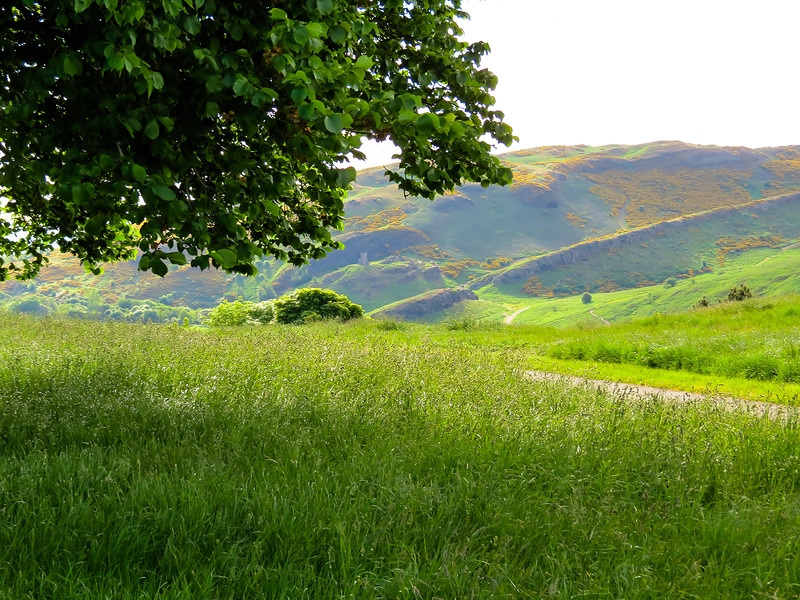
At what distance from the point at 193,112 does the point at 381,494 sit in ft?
14.1

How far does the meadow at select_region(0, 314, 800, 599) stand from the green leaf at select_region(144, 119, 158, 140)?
2.80 meters

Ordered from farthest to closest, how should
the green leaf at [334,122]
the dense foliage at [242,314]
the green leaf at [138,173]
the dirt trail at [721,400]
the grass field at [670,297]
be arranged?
the grass field at [670,297], the dense foliage at [242,314], the dirt trail at [721,400], the green leaf at [138,173], the green leaf at [334,122]

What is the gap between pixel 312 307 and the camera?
35.1 meters

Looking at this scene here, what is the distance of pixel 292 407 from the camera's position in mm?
6562

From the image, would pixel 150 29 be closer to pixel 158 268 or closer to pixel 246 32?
pixel 246 32

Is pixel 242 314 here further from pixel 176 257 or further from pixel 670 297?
pixel 670 297

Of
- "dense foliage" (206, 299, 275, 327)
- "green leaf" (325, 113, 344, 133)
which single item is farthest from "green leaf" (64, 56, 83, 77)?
"dense foliage" (206, 299, 275, 327)

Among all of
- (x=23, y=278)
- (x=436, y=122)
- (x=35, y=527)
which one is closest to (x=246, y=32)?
(x=436, y=122)

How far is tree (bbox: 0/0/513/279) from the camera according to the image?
4.58 meters

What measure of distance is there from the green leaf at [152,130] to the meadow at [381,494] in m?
2.80

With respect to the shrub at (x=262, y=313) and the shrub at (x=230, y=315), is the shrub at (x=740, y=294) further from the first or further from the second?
the shrub at (x=230, y=315)

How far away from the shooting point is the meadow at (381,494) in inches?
119

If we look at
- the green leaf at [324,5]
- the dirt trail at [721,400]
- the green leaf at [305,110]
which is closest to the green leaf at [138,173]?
the green leaf at [305,110]

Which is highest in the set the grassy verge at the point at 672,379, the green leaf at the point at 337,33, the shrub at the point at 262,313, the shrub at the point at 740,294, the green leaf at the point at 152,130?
the green leaf at the point at 337,33
